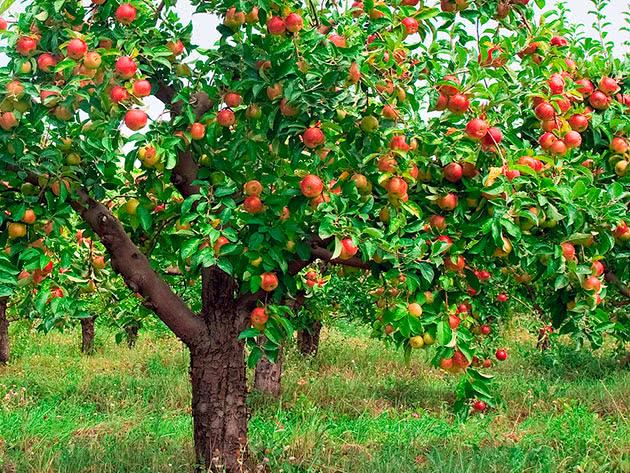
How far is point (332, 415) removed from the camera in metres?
6.92

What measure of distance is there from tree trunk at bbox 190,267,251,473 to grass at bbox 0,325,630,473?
50cm

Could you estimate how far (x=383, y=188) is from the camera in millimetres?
3264

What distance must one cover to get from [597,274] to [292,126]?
1.55 m

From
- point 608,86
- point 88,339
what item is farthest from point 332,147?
point 88,339

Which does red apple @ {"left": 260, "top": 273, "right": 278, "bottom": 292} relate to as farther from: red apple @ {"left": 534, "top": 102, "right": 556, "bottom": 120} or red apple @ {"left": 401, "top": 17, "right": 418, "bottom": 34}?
red apple @ {"left": 534, "top": 102, "right": 556, "bottom": 120}

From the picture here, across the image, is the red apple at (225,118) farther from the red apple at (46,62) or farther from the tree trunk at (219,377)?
the tree trunk at (219,377)

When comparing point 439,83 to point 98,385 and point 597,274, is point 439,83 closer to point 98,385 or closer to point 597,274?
point 597,274

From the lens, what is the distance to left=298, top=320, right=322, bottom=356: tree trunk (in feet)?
35.7

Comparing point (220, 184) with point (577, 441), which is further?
point (577, 441)

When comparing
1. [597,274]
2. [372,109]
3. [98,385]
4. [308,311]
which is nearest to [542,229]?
[597,274]

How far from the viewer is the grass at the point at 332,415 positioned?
15.6ft

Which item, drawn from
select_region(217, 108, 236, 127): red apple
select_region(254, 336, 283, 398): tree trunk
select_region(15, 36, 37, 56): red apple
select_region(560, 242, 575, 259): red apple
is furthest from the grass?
select_region(15, 36, 37, 56): red apple

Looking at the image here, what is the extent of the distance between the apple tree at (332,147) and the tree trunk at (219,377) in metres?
0.50

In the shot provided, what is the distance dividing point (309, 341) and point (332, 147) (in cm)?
837
